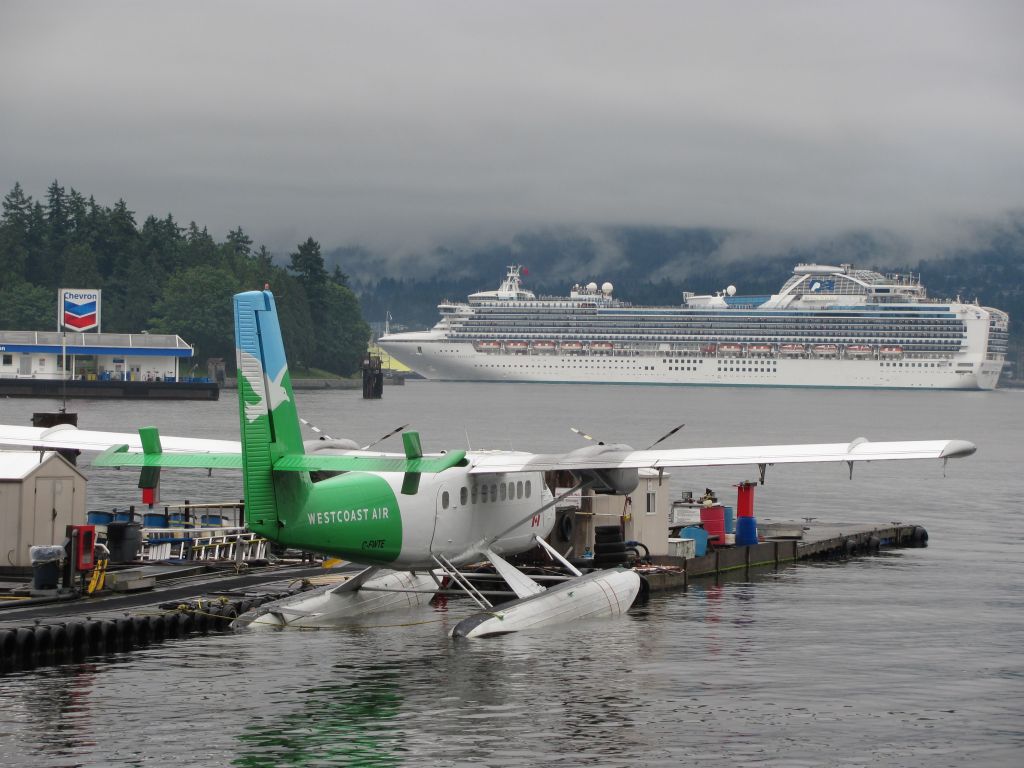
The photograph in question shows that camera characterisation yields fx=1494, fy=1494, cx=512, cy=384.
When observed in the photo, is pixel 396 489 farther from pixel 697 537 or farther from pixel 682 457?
pixel 697 537

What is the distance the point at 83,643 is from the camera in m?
22.4

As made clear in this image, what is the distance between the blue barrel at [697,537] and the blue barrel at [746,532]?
230 cm

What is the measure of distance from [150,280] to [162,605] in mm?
162479

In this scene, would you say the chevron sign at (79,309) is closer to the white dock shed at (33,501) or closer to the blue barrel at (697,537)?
the blue barrel at (697,537)

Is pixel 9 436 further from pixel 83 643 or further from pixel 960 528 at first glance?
pixel 960 528

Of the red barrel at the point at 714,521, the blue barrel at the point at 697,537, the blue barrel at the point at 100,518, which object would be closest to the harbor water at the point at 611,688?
the blue barrel at the point at 697,537

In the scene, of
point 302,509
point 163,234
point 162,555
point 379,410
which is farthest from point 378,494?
point 163,234

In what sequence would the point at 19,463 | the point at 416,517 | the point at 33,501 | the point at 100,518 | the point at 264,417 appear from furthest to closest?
the point at 100,518, the point at 19,463, the point at 33,501, the point at 416,517, the point at 264,417

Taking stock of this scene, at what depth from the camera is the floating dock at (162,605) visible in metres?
21.9

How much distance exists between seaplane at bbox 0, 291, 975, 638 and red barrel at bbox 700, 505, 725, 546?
8551 millimetres

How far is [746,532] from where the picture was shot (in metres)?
37.4

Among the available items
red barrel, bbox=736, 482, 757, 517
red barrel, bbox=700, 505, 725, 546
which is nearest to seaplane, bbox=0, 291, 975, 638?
red barrel, bbox=700, 505, 725, 546

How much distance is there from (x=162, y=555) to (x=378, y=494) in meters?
9.05

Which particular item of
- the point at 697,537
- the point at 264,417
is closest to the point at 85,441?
the point at 264,417
